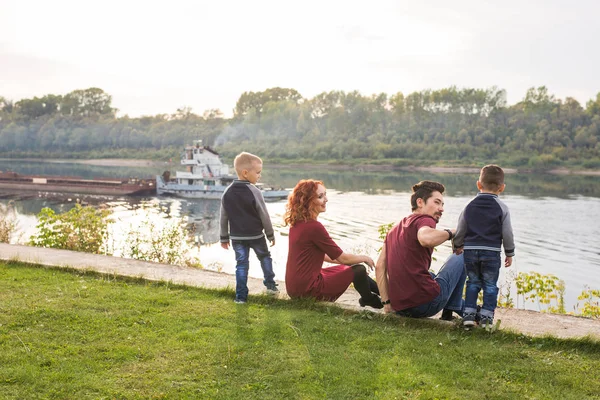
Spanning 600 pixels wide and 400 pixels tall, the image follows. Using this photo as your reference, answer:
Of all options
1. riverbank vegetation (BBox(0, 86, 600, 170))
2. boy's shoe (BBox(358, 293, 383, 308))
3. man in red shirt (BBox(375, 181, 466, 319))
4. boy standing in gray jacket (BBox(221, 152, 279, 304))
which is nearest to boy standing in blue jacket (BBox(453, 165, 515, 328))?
man in red shirt (BBox(375, 181, 466, 319))

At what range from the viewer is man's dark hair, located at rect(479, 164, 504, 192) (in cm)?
500

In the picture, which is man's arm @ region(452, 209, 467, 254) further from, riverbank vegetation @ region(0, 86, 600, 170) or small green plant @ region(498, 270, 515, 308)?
riverbank vegetation @ region(0, 86, 600, 170)

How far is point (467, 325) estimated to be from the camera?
5000 mm

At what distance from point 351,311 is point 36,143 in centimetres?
12417

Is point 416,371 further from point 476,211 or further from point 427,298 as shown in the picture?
point 476,211

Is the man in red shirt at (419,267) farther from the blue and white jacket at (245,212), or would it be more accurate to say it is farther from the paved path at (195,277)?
the blue and white jacket at (245,212)

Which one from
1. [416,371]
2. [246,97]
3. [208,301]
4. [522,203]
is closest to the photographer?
[416,371]

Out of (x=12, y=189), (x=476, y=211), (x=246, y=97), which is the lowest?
(x=12, y=189)

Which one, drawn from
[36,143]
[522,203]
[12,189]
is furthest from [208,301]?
[36,143]

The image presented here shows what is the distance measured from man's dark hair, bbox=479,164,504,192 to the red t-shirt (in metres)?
0.64

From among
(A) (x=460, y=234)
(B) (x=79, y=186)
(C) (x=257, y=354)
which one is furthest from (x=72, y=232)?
(B) (x=79, y=186)

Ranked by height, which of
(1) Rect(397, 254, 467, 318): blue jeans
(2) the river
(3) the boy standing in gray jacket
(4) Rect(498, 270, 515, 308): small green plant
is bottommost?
(2) the river

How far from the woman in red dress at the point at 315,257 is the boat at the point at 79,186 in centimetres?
3663

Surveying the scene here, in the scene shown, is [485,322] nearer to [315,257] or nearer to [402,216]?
[315,257]
